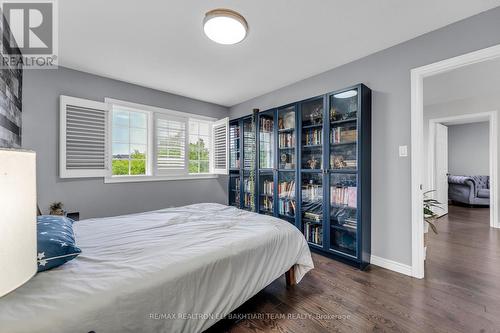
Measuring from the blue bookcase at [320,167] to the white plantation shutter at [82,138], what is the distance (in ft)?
7.04

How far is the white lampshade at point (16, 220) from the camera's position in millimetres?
425

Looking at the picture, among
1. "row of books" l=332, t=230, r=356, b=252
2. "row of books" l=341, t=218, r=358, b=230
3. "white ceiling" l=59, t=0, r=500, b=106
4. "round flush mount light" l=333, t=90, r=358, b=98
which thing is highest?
"white ceiling" l=59, t=0, r=500, b=106

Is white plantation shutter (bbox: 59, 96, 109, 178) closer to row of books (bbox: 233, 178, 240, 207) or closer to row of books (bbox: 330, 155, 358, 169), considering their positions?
row of books (bbox: 233, 178, 240, 207)

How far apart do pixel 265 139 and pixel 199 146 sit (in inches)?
55.2

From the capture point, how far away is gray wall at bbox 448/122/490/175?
6270 mm

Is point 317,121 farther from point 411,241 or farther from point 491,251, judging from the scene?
point 491,251

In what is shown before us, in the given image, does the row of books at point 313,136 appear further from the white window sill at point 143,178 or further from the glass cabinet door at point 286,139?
the white window sill at point 143,178

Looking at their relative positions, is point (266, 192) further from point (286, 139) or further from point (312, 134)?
point (312, 134)

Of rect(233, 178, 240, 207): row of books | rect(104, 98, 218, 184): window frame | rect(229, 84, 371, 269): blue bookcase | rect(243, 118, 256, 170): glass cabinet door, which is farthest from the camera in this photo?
rect(233, 178, 240, 207): row of books

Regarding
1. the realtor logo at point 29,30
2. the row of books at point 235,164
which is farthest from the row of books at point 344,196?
the realtor logo at point 29,30

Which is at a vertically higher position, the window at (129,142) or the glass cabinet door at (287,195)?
the window at (129,142)

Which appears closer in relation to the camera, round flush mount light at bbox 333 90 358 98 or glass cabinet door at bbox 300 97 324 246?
round flush mount light at bbox 333 90 358 98

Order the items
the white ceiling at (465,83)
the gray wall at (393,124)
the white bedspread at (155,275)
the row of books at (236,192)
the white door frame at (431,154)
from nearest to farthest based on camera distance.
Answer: the white bedspread at (155,275) < the gray wall at (393,124) < the white ceiling at (465,83) < the row of books at (236,192) < the white door frame at (431,154)

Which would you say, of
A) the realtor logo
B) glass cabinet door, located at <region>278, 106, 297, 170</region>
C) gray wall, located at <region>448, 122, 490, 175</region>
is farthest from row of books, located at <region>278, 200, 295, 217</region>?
gray wall, located at <region>448, 122, 490, 175</region>
